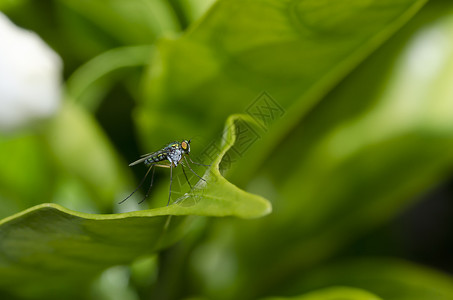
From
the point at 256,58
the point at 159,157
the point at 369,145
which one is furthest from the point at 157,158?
the point at 369,145

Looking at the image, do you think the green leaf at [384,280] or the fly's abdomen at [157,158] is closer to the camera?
the fly's abdomen at [157,158]

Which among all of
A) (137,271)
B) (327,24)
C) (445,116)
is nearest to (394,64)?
(445,116)

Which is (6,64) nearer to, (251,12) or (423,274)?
(251,12)

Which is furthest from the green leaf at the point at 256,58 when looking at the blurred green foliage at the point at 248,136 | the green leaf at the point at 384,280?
the green leaf at the point at 384,280

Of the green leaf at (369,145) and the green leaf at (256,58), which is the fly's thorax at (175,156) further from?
the green leaf at (369,145)

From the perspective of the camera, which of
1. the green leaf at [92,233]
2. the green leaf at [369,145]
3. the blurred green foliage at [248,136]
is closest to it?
the green leaf at [92,233]

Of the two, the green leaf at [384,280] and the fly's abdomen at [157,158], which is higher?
the fly's abdomen at [157,158]

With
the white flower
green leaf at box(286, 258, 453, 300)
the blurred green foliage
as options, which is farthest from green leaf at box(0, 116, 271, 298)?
green leaf at box(286, 258, 453, 300)

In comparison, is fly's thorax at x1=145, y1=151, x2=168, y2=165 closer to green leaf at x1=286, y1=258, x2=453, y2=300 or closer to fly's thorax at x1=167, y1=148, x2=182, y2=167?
fly's thorax at x1=167, y1=148, x2=182, y2=167
